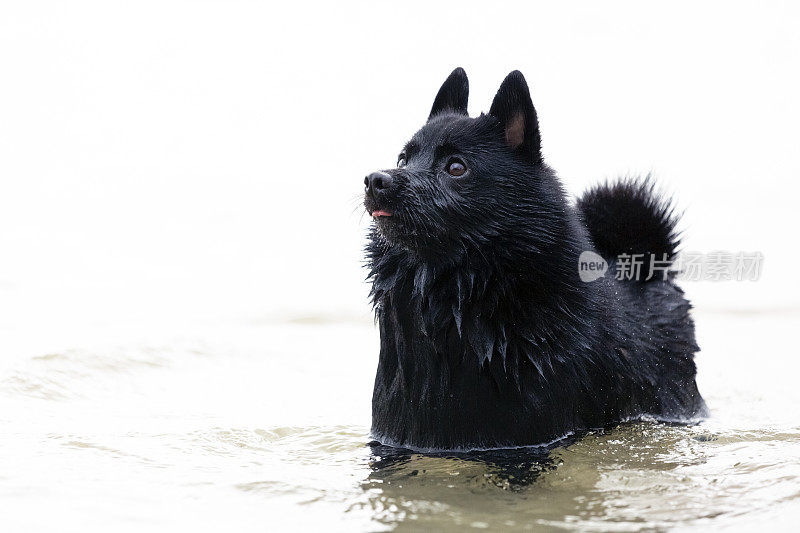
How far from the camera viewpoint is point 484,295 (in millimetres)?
4750

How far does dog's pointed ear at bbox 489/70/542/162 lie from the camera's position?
4.95m

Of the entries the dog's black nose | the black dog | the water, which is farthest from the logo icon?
the dog's black nose

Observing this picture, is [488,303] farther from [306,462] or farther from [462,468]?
[306,462]

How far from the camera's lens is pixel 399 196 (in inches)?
183

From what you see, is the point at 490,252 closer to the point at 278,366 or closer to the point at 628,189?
the point at 628,189

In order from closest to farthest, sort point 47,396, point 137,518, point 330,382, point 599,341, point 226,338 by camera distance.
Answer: point 137,518 < point 599,341 < point 47,396 < point 330,382 < point 226,338

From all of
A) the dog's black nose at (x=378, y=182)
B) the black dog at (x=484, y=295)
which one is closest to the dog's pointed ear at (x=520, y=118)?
the black dog at (x=484, y=295)

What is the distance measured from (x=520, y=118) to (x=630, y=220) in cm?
165

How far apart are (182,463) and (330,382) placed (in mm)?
2700

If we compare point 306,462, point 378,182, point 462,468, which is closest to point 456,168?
point 378,182

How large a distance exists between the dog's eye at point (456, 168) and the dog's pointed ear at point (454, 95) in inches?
26.9

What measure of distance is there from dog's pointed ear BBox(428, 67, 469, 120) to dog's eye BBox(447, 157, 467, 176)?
0.68 m

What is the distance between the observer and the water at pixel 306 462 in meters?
4.02

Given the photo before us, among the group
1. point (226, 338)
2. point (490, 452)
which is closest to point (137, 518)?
point (490, 452)
